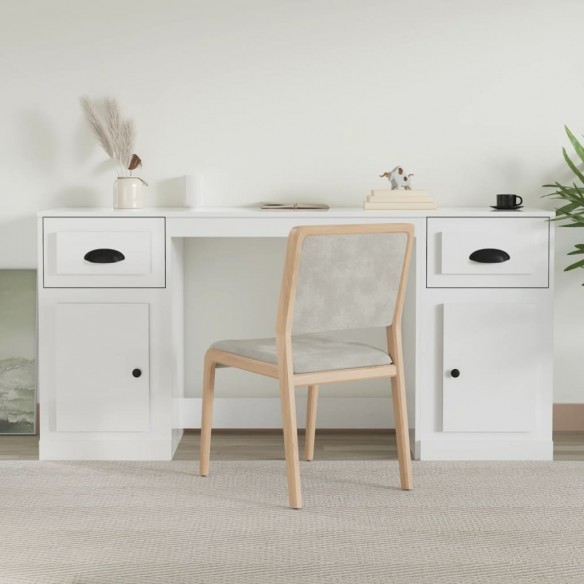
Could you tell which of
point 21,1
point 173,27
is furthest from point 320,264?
point 21,1

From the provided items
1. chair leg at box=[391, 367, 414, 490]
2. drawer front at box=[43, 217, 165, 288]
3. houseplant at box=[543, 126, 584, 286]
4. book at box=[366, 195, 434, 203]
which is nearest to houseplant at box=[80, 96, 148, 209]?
drawer front at box=[43, 217, 165, 288]

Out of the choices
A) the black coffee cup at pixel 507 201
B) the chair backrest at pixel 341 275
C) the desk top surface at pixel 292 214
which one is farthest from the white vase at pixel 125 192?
the black coffee cup at pixel 507 201

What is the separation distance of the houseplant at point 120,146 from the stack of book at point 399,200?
0.90 m

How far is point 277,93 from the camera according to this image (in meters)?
3.83

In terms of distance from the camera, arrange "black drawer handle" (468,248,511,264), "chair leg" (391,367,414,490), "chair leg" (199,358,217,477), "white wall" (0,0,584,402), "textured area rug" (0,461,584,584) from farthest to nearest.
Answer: "white wall" (0,0,584,402) < "black drawer handle" (468,248,511,264) < "chair leg" (199,358,217,477) < "chair leg" (391,367,414,490) < "textured area rug" (0,461,584,584)

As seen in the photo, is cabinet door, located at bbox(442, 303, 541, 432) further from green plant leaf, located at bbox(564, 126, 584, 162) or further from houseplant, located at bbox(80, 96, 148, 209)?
houseplant, located at bbox(80, 96, 148, 209)

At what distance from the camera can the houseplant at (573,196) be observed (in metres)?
3.53

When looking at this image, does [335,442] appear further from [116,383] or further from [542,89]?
[542,89]

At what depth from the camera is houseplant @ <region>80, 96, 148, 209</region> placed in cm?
360

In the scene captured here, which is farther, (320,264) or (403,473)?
(403,473)

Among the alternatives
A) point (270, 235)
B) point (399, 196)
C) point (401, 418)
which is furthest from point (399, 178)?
point (401, 418)

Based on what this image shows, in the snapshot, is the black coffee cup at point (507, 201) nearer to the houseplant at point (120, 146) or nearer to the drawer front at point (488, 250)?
the drawer front at point (488, 250)

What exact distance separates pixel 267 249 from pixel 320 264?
1072 millimetres

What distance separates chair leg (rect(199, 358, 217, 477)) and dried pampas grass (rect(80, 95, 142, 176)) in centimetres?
95
